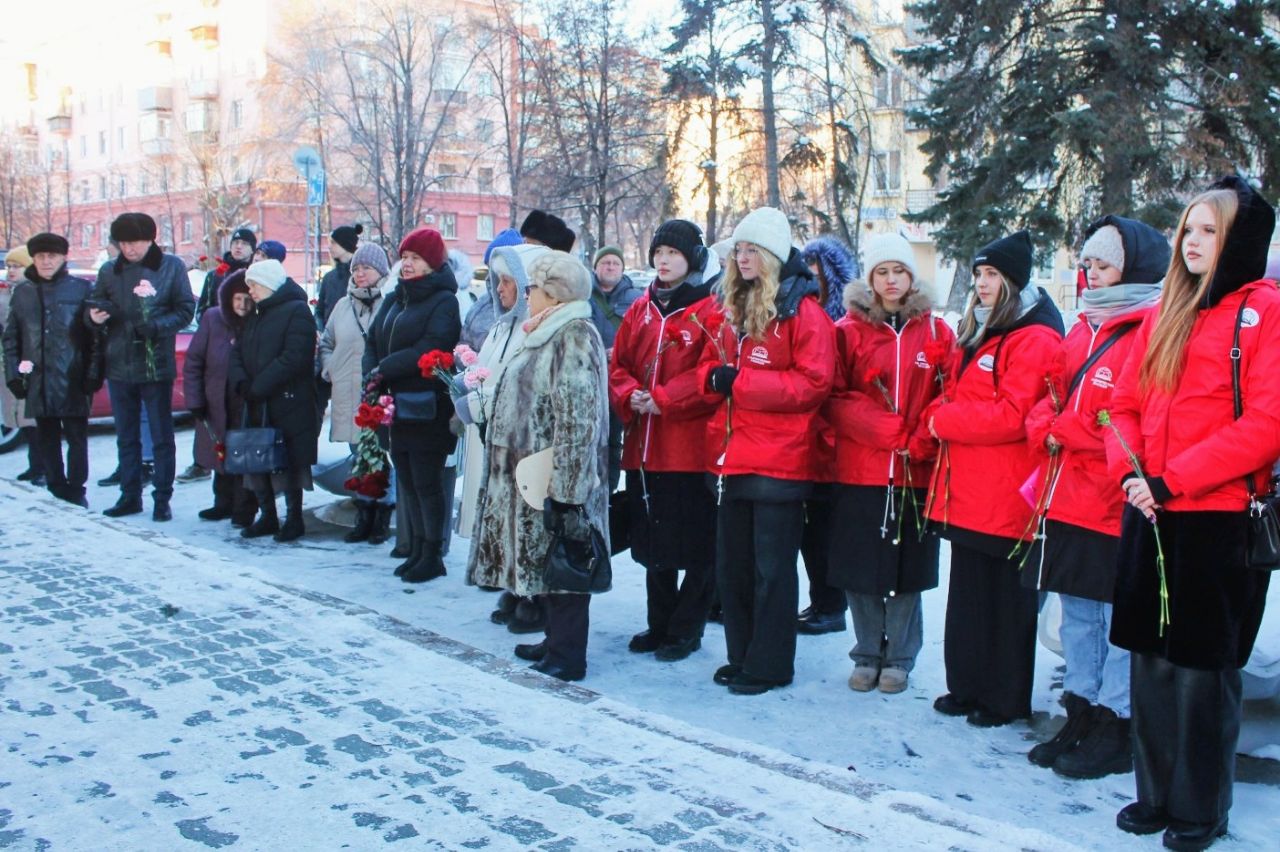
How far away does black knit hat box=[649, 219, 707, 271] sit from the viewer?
229 inches

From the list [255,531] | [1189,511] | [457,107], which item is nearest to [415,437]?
[255,531]

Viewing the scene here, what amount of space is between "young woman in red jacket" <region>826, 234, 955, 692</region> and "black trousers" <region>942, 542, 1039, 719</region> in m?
0.30

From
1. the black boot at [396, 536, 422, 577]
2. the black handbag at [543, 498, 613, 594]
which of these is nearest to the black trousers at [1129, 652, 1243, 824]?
the black handbag at [543, 498, 613, 594]

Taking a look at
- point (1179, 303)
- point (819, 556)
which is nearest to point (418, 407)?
point (819, 556)

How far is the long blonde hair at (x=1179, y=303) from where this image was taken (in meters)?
3.74

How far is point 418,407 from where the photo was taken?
23.9ft

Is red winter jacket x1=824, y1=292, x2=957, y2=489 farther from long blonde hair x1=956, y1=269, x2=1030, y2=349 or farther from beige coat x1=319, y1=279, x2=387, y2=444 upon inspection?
beige coat x1=319, y1=279, x2=387, y2=444

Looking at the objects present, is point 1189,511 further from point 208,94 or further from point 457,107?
point 208,94

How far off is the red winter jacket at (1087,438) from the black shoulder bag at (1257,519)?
65cm

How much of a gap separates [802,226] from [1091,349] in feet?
74.7

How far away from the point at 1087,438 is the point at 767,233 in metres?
1.65

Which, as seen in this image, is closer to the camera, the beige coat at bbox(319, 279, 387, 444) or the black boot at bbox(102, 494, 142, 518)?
the beige coat at bbox(319, 279, 387, 444)

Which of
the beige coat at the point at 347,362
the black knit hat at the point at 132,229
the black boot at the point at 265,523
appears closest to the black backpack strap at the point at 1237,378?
the beige coat at the point at 347,362

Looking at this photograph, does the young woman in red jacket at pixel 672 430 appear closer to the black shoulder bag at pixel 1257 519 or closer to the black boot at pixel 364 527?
the black shoulder bag at pixel 1257 519
